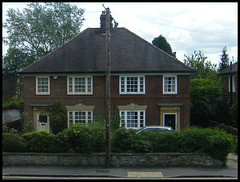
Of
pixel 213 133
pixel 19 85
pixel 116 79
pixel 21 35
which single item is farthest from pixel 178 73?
pixel 19 85

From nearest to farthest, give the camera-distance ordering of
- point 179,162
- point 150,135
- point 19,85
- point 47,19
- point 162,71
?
point 179,162
point 150,135
point 162,71
point 47,19
point 19,85

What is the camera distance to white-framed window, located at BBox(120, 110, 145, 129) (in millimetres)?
22538

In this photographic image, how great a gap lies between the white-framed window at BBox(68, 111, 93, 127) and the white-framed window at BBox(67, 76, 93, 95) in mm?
1668

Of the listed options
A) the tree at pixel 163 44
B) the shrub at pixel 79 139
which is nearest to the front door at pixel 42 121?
the shrub at pixel 79 139

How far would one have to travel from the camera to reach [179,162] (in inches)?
551

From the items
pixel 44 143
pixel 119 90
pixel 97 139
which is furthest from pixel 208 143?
pixel 119 90

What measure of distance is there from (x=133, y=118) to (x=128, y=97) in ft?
5.84

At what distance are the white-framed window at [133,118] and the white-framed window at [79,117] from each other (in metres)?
2.67

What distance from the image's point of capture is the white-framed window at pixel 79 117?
22.9 m

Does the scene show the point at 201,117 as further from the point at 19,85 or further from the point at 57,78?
the point at 19,85

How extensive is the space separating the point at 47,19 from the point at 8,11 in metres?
5.59

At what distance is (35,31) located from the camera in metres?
36.1

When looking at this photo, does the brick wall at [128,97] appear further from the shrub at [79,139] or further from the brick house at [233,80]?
the shrub at [79,139]

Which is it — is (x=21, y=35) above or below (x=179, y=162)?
above
